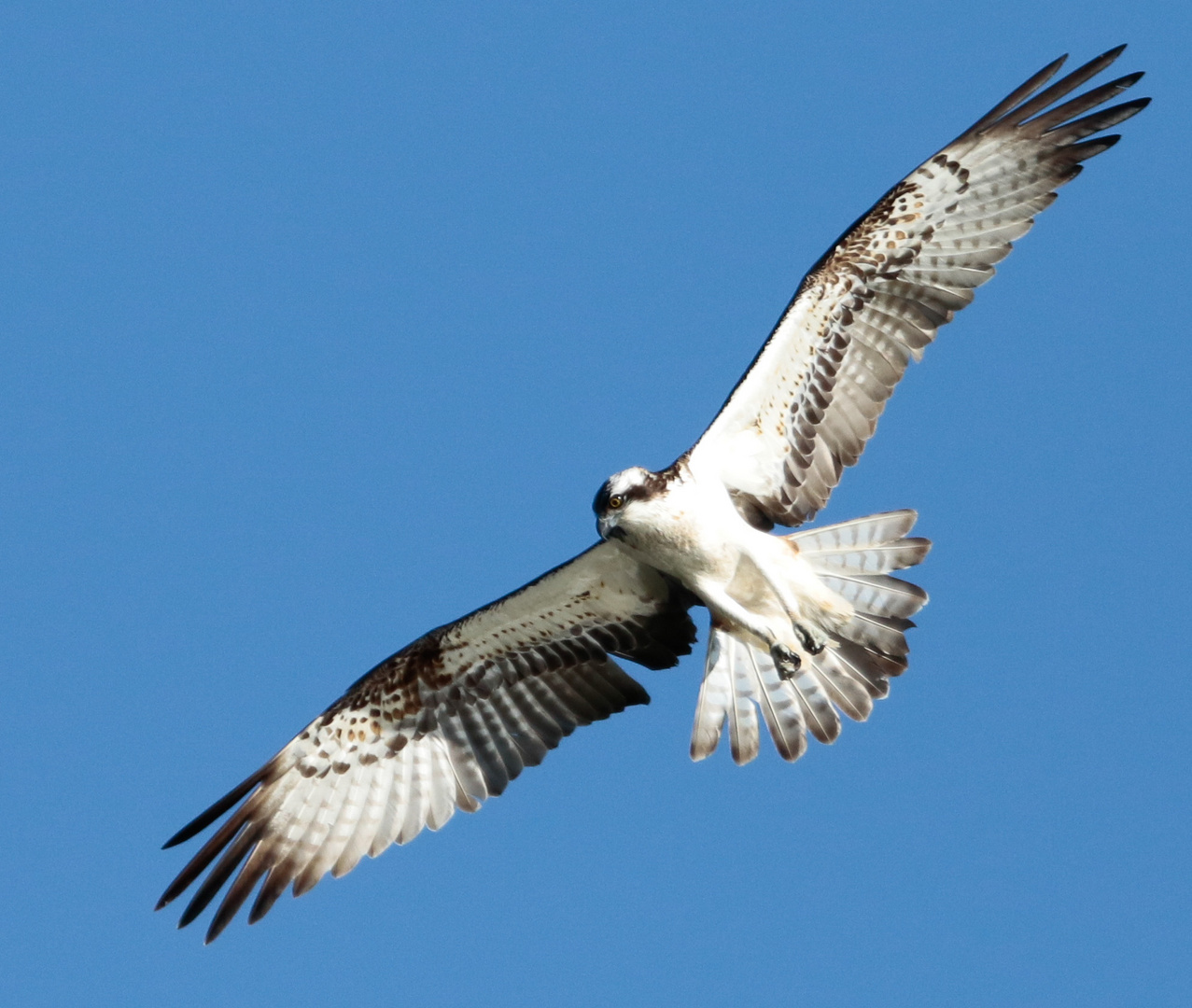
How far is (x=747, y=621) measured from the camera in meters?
9.77

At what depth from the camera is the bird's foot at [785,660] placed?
32.2ft

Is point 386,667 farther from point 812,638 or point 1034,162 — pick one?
point 1034,162

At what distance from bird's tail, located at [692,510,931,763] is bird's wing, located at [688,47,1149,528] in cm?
42

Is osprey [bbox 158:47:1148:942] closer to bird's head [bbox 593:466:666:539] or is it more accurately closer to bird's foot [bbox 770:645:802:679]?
bird's foot [bbox 770:645:802:679]

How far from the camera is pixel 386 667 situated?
407 inches

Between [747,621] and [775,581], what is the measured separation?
29cm

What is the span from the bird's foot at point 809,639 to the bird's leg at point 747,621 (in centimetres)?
9

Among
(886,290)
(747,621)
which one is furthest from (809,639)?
(886,290)

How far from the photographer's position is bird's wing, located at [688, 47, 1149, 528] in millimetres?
9930

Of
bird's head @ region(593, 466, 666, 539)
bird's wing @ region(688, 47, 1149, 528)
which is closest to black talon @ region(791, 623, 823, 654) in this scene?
bird's wing @ region(688, 47, 1149, 528)

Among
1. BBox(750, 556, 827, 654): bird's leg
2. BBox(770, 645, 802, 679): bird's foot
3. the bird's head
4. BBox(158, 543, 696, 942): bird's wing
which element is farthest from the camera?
BBox(158, 543, 696, 942): bird's wing

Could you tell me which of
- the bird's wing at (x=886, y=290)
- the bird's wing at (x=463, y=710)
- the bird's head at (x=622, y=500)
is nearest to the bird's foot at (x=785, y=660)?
the bird's wing at (x=463, y=710)

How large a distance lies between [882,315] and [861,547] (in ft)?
4.64

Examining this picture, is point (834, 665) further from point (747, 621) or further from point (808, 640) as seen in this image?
point (747, 621)
